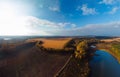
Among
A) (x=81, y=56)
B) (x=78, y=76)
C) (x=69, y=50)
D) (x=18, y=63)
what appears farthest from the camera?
(x=69, y=50)

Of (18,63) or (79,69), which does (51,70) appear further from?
(18,63)

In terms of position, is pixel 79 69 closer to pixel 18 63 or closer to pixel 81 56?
pixel 81 56

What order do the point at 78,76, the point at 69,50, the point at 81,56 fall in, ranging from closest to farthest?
the point at 78,76, the point at 81,56, the point at 69,50

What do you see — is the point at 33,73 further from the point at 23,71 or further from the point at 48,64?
the point at 48,64

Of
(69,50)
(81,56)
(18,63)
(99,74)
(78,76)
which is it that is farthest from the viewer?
(69,50)

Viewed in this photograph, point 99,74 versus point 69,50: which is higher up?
point 69,50

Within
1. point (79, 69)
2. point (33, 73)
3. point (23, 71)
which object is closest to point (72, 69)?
point (79, 69)

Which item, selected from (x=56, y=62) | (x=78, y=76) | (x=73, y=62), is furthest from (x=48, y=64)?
(x=78, y=76)

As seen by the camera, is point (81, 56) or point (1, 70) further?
point (81, 56)

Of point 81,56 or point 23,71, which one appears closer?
point 23,71
